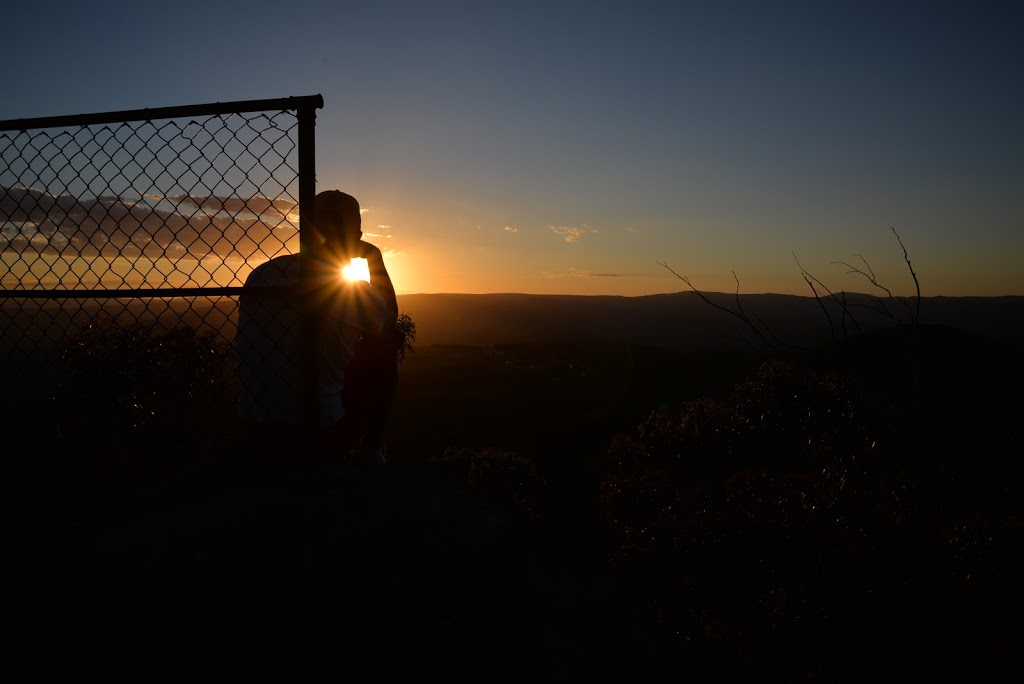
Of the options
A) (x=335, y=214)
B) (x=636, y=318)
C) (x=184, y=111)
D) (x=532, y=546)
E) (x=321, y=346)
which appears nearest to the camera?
A: (x=532, y=546)

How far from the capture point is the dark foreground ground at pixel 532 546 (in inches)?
79.6

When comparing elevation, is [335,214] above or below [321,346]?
above

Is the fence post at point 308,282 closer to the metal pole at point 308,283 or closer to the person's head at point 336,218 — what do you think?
the metal pole at point 308,283

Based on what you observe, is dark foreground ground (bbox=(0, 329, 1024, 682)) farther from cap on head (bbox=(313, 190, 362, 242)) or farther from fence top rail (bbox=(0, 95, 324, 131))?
fence top rail (bbox=(0, 95, 324, 131))

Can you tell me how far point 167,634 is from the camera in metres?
1.93

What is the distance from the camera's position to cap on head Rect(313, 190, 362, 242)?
10.8 ft

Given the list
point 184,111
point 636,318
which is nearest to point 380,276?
point 184,111

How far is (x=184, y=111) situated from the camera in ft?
9.75

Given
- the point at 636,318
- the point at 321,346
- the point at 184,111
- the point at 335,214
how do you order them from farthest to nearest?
the point at 636,318 < the point at 335,214 < the point at 321,346 < the point at 184,111

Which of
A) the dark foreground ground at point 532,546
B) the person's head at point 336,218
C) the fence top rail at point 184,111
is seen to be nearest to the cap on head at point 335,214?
the person's head at point 336,218

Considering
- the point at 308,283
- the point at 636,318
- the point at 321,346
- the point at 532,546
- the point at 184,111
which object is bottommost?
the point at 532,546

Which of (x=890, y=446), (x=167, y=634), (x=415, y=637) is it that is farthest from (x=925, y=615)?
(x=167, y=634)

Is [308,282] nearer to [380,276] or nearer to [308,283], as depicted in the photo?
[308,283]

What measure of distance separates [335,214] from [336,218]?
0.07ft
